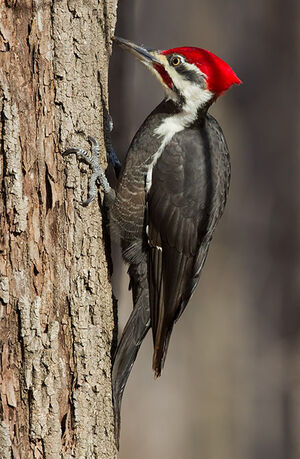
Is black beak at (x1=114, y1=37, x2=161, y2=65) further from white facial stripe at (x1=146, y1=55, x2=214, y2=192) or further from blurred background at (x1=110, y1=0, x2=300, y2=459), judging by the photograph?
blurred background at (x1=110, y1=0, x2=300, y2=459)

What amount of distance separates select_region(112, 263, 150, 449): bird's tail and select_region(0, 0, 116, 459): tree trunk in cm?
9

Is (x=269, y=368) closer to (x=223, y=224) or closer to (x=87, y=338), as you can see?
(x=223, y=224)

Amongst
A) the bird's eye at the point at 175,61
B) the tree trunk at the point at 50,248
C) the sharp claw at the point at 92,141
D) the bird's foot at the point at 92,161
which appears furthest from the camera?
the bird's eye at the point at 175,61

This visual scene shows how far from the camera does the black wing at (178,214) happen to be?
2.80 m

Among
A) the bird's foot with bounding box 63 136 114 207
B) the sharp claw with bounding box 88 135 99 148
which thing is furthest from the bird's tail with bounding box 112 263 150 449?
the sharp claw with bounding box 88 135 99 148

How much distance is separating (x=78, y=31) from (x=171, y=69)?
648mm

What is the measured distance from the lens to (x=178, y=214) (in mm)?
2830

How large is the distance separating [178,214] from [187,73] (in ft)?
1.93

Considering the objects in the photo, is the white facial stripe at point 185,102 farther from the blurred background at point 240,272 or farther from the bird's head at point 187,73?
the blurred background at point 240,272

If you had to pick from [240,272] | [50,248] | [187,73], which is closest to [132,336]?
[50,248]

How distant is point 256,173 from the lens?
3500 millimetres

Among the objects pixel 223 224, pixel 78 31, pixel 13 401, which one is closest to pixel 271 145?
pixel 223 224

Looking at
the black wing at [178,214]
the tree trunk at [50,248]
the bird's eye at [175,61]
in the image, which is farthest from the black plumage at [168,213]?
the tree trunk at [50,248]

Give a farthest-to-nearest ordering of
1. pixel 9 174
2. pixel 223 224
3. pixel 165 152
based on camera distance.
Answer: pixel 223 224 → pixel 165 152 → pixel 9 174
